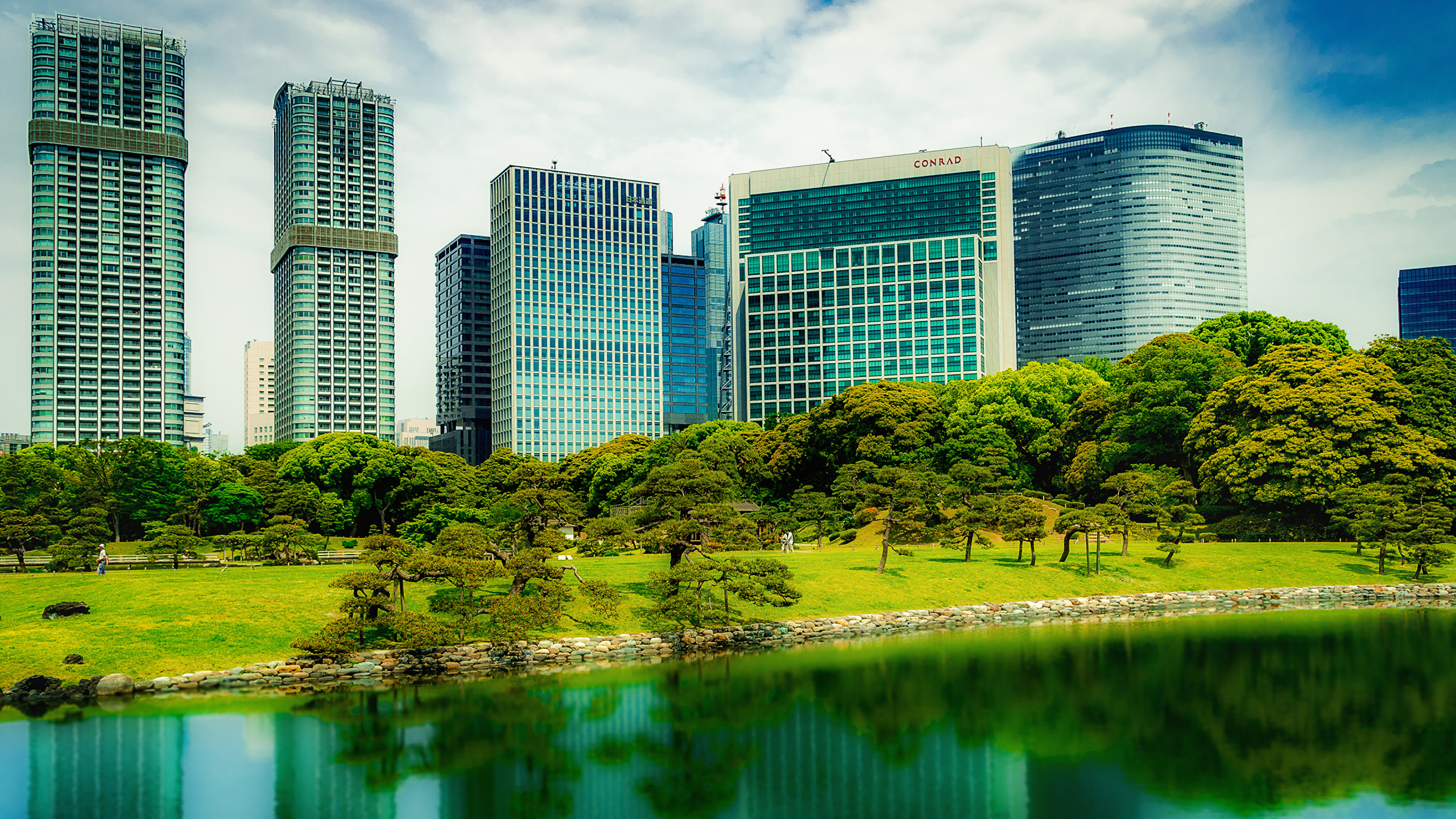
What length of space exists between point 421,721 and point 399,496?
4688 centimetres

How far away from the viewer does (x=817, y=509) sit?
47250 millimetres

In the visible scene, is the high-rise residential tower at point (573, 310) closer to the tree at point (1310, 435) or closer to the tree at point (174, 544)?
the tree at point (174, 544)

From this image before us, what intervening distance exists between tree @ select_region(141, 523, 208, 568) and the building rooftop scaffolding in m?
113

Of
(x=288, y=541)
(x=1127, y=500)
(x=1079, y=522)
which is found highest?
(x=1127, y=500)

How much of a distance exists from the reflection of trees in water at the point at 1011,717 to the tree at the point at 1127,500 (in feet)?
39.2

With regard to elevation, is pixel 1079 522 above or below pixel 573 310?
below

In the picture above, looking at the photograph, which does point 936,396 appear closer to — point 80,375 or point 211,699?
point 211,699

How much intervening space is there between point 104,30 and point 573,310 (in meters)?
73.7

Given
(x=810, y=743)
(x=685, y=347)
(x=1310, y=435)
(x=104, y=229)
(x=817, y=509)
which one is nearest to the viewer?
Answer: (x=810, y=743)

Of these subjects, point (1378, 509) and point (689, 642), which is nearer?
point (689, 642)

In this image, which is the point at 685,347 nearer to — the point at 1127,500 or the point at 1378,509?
the point at 1127,500

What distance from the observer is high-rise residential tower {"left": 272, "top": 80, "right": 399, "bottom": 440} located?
147375 millimetres

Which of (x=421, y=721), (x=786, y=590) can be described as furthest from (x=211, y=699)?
(x=786, y=590)

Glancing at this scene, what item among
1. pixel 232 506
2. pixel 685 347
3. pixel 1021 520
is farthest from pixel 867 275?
pixel 232 506
